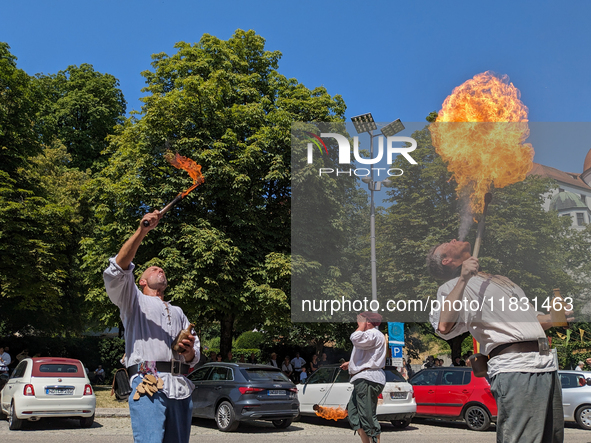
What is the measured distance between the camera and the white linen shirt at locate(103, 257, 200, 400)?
13.0ft

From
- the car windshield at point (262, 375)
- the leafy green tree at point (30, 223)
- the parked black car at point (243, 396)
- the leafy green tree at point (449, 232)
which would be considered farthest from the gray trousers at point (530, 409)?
the leafy green tree at point (449, 232)

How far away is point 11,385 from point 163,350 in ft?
36.9

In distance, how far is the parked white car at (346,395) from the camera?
44.2ft

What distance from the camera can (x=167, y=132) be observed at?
19953mm

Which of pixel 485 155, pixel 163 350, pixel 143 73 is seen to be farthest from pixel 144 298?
pixel 143 73

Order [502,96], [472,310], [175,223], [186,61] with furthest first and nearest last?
[186,61]
[175,223]
[502,96]
[472,310]

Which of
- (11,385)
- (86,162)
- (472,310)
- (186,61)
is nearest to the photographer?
(472,310)

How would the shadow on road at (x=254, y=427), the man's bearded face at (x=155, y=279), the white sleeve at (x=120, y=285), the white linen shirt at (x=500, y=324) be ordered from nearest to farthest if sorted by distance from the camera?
the white linen shirt at (x=500, y=324), the white sleeve at (x=120, y=285), the man's bearded face at (x=155, y=279), the shadow on road at (x=254, y=427)

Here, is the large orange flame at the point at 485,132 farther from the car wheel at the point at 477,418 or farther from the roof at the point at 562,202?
the roof at the point at 562,202

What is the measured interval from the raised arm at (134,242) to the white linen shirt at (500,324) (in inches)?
83.1

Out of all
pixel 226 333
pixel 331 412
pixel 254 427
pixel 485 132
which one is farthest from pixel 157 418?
pixel 226 333

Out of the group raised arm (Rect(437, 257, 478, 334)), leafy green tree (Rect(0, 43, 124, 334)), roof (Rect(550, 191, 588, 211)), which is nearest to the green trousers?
raised arm (Rect(437, 257, 478, 334))

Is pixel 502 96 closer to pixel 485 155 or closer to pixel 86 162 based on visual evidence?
pixel 485 155

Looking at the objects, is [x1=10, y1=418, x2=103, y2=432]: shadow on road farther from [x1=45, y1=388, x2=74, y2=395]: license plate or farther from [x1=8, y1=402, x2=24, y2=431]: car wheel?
[x1=45, y1=388, x2=74, y2=395]: license plate
